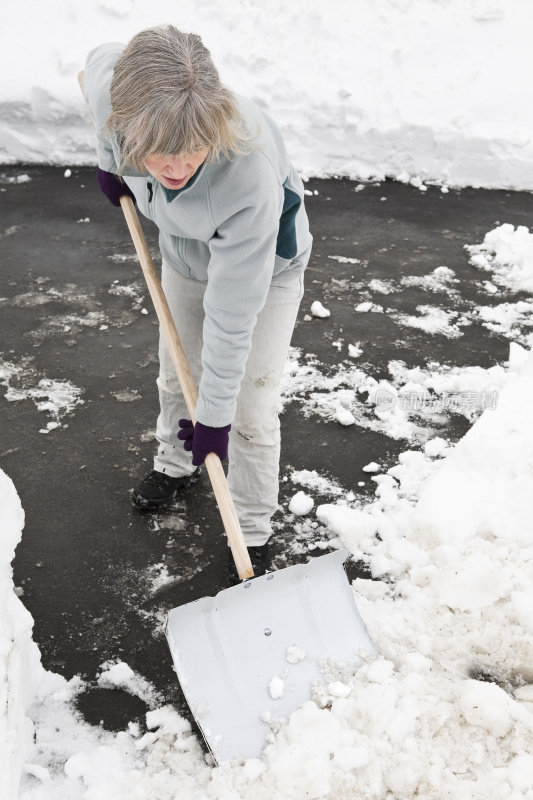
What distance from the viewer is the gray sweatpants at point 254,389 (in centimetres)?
222

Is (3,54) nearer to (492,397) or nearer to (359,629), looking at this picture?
(492,397)

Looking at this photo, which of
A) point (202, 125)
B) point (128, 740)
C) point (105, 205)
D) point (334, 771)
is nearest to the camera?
point (202, 125)

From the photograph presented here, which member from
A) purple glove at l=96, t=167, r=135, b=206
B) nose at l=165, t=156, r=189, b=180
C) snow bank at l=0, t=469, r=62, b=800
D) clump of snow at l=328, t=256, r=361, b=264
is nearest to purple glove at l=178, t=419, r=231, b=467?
snow bank at l=0, t=469, r=62, b=800

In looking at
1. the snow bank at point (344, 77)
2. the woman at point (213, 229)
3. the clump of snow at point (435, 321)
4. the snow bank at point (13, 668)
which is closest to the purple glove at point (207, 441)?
the woman at point (213, 229)

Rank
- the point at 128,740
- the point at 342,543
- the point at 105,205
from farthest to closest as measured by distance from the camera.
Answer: the point at 105,205, the point at 342,543, the point at 128,740

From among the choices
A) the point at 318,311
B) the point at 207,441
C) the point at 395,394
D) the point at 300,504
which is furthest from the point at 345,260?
the point at 207,441

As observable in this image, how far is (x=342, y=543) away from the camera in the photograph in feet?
8.83

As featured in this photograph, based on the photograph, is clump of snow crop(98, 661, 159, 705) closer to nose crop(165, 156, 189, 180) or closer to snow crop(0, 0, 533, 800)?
snow crop(0, 0, 533, 800)

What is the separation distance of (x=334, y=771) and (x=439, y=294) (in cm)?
336

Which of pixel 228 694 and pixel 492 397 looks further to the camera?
pixel 492 397

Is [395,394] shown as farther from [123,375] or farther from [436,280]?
[436,280]

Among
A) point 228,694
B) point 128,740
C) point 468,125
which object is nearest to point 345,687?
point 228,694

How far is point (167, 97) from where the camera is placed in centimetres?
150

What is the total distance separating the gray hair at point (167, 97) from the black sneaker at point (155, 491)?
148cm
